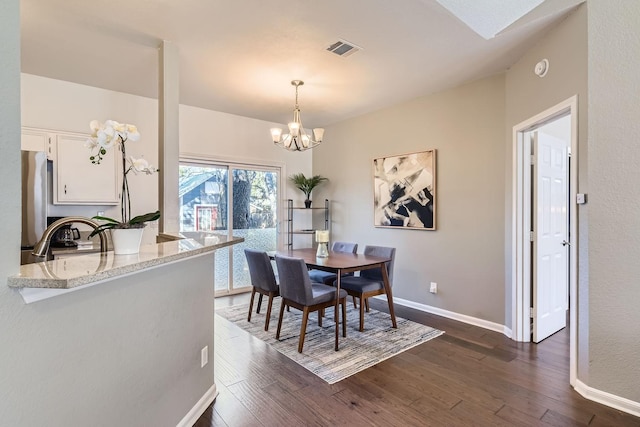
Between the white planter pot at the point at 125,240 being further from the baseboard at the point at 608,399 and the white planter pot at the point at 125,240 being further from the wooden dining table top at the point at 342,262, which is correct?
the baseboard at the point at 608,399

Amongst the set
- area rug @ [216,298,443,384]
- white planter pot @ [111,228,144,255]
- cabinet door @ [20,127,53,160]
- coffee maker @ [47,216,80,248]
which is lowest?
area rug @ [216,298,443,384]

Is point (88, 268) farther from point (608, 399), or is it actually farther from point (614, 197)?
point (608, 399)

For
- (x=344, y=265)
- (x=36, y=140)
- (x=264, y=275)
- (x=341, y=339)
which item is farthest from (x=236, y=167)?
(x=341, y=339)

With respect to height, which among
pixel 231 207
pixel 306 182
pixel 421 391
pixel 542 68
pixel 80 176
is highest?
pixel 542 68

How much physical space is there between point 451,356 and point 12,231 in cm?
310

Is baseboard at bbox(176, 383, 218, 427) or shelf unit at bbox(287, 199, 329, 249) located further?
shelf unit at bbox(287, 199, 329, 249)

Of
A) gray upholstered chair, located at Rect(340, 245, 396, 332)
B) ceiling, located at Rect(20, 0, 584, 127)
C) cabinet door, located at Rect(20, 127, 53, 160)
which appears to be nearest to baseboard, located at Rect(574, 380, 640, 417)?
gray upholstered chair, located at Rect(340, 245, 396, 332)

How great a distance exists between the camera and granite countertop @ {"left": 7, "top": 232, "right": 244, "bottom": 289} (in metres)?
0.99

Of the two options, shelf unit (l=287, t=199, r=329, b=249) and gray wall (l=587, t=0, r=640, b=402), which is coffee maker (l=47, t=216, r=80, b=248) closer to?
shelf unit (l=287, t=199, r=329, b=249)

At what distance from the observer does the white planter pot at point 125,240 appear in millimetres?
1488

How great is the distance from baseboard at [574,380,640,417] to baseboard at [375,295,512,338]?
103 cm

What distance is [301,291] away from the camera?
119 inches

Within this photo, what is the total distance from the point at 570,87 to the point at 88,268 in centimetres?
319

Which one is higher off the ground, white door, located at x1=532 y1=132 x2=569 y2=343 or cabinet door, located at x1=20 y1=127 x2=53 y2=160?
cabinet door, located at x1=20 y1=127 x2=53 y2=160
